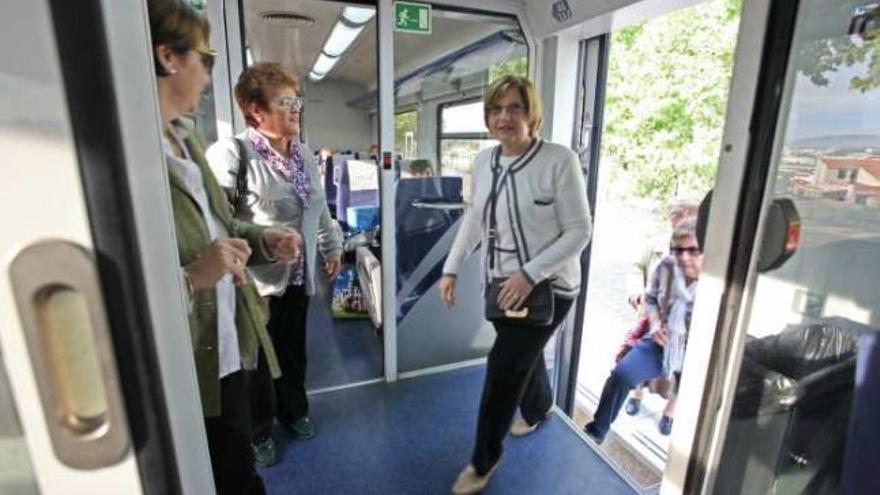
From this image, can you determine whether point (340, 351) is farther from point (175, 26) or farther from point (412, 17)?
point (175, 26)

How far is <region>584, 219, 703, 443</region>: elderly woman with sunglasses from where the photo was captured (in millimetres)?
2408

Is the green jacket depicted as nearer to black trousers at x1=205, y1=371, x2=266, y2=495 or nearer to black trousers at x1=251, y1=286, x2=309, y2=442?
black trousers at x1=205, y1=371, x2=266, y2=495

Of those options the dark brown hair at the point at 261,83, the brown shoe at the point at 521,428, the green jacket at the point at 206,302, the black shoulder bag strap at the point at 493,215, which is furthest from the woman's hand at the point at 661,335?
the dark brown hair at the point at 261,83

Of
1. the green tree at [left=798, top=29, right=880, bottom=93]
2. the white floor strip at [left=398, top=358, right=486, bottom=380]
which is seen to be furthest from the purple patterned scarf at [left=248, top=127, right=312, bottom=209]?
the green tree at [left=798, top=29, right=880, bottom=93]

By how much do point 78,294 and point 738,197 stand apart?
861mm

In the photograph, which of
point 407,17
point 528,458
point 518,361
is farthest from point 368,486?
point 407,17

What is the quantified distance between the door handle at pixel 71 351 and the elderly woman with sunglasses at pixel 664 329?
7.97 feet

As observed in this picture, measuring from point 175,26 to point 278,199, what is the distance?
1023 mm

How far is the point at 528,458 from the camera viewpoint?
7.01ft

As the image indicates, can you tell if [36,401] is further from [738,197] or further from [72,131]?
[738,197]

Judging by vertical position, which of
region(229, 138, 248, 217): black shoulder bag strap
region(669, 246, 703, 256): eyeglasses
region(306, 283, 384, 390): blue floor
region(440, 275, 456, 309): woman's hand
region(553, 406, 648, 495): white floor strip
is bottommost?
region(553, 406, 648, 495): white floor strip

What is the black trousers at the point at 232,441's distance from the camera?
1166 millimetres

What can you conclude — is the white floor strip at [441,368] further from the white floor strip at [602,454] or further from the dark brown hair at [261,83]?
the dark brown hair at [261,83]

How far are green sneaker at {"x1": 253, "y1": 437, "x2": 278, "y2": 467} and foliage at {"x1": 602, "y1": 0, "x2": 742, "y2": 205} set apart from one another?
3.45 meters
